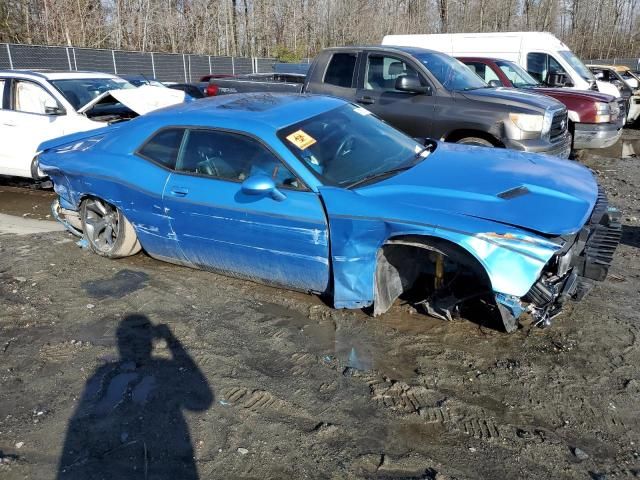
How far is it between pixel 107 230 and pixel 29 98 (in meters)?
3.71

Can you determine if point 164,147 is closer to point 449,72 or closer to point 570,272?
point 570,272

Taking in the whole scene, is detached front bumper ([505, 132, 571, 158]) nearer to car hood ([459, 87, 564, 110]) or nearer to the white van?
Result: car hood ([459, 87, 564, 110])

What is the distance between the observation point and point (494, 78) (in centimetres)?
970

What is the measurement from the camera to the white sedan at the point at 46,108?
7.09 m

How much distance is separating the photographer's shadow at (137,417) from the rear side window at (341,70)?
4.84 meters

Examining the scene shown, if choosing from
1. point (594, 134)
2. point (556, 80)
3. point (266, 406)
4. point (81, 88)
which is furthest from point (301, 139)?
point (556, 80)

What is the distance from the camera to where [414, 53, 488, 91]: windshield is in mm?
6980

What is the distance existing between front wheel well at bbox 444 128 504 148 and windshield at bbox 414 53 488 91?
0.59 meters

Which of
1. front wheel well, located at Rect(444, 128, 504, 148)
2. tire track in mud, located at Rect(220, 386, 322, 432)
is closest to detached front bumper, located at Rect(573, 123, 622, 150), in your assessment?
front wheel well, located at Rect(444, 128, 504, 148)

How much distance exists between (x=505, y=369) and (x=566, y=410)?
447 millimetres

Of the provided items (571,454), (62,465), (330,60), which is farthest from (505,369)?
(330,60)

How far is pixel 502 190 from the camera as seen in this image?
343 cm

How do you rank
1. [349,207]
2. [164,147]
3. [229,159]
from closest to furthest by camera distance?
1. [349,207]
2. [229,159]
3. [164,147]

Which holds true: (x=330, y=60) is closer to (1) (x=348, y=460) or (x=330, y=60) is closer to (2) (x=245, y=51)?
(1) (x=348, y=460)
